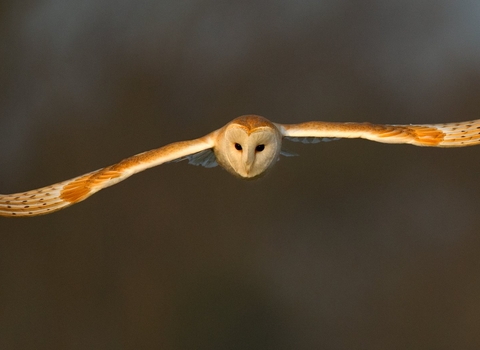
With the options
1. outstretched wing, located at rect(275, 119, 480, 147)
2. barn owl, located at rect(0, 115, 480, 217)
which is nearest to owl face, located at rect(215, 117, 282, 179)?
barn owl, located at rect(0, 115, 480, 217)

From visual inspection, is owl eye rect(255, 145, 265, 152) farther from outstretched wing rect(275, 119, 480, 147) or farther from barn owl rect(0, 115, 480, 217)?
outstretched wing rect(275, 119, 480, 147)

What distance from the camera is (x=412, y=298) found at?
15.8 feet

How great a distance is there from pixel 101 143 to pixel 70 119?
1.13ft

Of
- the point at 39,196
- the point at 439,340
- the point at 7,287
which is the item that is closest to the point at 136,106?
the point at 7,287

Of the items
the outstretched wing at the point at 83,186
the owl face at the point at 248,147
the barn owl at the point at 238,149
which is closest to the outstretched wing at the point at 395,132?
the barn owl at the point at 238,149

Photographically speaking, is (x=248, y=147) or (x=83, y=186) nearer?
(x=248, y=147)

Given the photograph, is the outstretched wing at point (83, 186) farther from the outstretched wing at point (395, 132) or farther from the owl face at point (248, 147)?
the outstretched wing at point (395, 132)

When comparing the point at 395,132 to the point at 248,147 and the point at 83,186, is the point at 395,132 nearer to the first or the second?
the point at 248,147

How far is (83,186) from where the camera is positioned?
2.73 m

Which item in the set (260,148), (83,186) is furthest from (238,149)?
(83,186)

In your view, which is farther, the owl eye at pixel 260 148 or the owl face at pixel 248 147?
the owl eye at pixel 260 148

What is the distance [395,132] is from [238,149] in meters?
0.73

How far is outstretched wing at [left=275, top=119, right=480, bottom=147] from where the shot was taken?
8.95 ft

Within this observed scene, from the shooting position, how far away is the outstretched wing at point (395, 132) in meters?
2.73
